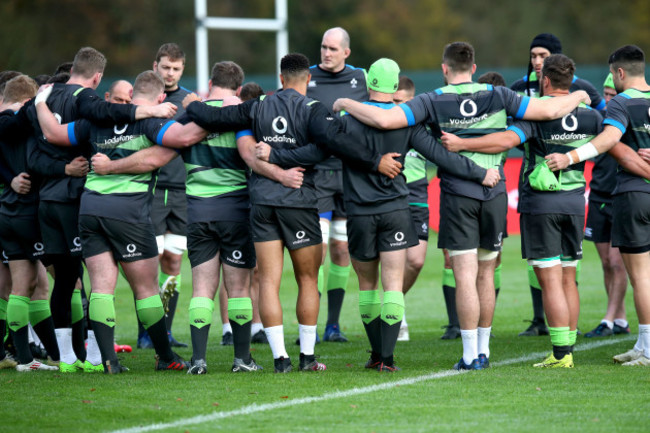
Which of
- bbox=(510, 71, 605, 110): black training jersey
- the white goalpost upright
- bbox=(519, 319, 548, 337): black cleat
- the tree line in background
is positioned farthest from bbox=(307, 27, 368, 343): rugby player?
the tree line in background

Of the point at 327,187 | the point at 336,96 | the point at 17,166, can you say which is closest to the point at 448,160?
the point at 327,187

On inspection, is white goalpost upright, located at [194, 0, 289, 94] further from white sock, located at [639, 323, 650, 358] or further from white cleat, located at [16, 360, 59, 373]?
white sock, located at [639, 323, 650, 358]

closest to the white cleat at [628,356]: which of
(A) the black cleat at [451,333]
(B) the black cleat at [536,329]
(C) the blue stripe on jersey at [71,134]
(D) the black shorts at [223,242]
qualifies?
(B) the black cleat at [536,329]

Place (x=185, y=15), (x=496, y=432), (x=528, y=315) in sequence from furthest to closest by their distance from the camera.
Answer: (x=185, y=15), (x=528, y=315), (x=496, y=432)

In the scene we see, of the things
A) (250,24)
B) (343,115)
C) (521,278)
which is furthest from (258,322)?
(250,24)

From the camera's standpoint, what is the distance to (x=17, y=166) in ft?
28.8

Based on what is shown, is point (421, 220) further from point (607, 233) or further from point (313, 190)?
point (313, 190)

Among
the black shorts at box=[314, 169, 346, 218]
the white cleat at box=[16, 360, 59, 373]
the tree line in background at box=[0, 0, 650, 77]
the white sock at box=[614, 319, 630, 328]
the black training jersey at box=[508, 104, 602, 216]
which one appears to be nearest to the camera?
the black training jersey at box=[508, 104, 602, 216]

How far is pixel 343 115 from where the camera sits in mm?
7918

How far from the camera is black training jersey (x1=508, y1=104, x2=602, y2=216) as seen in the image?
797cm

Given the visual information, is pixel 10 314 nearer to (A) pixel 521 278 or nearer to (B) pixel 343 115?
(B) pixel 343 115

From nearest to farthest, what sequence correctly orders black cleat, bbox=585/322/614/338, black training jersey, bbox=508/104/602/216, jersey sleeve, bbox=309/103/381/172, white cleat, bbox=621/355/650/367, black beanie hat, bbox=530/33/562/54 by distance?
1. jersey sleeve, bbox=309/103/381/172
2. black training jersey, bbox=508/104/602/216
3. white cleat, bbox=621/355/650/367
4. black cleat, bbox=585/322/614/338
5. black beanie hat, bbox=530/33/562/54

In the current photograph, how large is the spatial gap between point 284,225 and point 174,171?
3011mm

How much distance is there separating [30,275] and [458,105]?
3.91 metres
